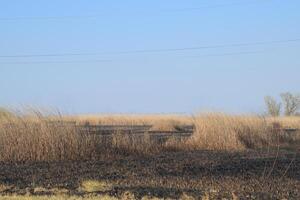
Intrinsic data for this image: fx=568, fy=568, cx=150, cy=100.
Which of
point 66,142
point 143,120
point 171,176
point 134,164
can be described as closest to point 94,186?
point 171,176

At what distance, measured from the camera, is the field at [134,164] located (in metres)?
12.3

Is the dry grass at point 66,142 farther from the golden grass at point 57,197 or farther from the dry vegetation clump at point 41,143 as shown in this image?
the golden grass at point 57,197

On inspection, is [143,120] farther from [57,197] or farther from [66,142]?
[57,197]

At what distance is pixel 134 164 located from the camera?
17.6m

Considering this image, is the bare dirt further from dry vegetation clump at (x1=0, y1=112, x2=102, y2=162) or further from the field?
dry vegetation clump at (x1=0, y1=112, x2=102, y2=162)

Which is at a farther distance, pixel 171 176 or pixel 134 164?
pixel 134 164

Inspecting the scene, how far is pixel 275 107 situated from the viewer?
76.8 meters

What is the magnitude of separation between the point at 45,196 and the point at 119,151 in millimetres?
9489

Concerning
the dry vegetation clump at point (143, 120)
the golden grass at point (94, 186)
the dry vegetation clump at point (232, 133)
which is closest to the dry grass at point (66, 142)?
the dry vegetation clump at point (232, 133)

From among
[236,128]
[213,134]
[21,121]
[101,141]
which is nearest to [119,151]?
[101,141]

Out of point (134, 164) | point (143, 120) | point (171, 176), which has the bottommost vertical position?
point (171, 176)

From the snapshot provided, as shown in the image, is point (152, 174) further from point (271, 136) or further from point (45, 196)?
point (271, 136)

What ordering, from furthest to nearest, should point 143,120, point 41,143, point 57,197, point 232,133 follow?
point 143,120 → point 232,133 → point 41,143 → point 57,197

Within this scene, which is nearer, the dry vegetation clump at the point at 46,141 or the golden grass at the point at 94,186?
the golden grass at the point at 94,186
